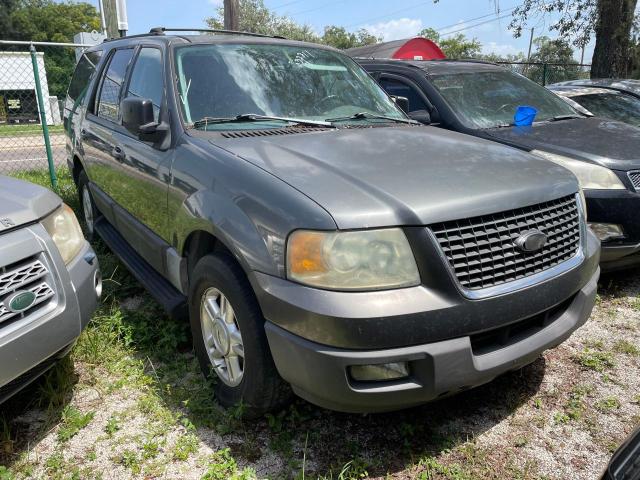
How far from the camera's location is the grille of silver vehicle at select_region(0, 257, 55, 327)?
213 cm

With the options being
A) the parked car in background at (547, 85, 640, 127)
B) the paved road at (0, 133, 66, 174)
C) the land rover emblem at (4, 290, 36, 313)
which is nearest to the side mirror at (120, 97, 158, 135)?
the land rover emblem at (4, 290, 36, 313)

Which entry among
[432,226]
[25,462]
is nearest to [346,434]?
[432,226]

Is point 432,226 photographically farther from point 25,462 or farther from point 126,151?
point 126,151

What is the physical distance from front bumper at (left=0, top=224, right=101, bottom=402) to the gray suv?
0.56 meters

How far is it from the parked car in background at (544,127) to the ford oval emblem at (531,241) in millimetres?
1816

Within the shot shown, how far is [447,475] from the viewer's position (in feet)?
7.33

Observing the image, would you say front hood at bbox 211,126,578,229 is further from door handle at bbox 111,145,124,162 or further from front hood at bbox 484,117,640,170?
front hood at bbox 484,117,640,170

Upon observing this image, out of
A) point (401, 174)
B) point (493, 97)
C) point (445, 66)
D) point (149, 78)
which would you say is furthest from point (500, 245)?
point (445, 66)

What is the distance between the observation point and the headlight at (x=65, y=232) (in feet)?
8.45

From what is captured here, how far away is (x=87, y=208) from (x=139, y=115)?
8.45ft

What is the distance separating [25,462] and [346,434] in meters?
1.44

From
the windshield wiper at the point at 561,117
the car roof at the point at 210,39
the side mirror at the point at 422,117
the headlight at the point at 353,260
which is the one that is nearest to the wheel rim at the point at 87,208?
the car roof at the point at 210,39

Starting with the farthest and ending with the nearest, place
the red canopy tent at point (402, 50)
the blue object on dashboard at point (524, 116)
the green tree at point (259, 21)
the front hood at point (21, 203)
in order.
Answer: the green tree at point (259, 21) < the red canopy tent at point (402, 50) < the blue object on dashboard at point (524, 116) < the front hood at point (21, 203)

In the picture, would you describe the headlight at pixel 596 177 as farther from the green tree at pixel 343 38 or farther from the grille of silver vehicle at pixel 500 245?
the green tree at pixel 343 38
